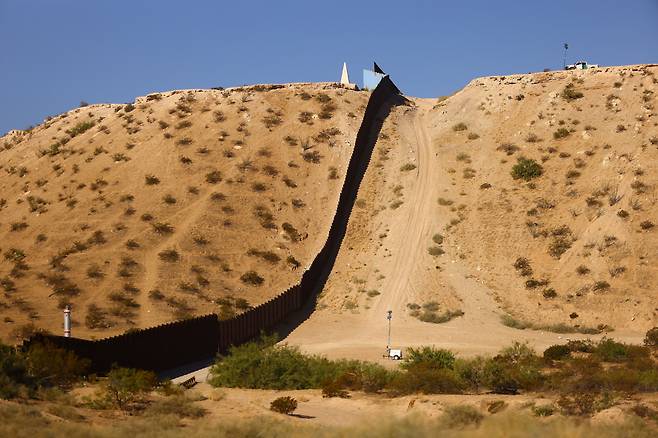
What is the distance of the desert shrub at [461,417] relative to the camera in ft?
61.6

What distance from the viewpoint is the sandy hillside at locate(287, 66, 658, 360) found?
137 ft

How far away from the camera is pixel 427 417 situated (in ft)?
69.6

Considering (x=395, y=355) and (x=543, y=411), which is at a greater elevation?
(x=395, y=355)

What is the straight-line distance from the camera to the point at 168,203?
51719 mm

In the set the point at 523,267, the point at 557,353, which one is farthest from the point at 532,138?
the point at 557,353

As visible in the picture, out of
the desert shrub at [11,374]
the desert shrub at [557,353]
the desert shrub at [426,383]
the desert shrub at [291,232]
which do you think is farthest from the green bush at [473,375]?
the desert shrub at [291,232]

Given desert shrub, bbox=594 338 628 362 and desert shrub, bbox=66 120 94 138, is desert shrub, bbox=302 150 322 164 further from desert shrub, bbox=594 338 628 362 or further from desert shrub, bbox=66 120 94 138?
desert shrub, bbox=594 338 628 362

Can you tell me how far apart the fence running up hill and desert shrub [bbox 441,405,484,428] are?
1296cm

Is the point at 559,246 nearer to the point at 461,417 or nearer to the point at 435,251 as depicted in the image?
the point at 435,251

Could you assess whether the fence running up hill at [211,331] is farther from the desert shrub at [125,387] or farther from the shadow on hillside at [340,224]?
the desert shrub at [125,387]

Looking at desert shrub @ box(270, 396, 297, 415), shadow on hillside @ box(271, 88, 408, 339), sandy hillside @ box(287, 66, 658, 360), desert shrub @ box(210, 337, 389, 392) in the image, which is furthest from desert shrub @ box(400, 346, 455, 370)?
shadow on hillside @ box(271, 88, 408, 339)

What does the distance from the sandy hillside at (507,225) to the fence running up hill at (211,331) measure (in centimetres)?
96

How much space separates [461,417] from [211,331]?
1777cm

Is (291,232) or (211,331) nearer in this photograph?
(211,331)
